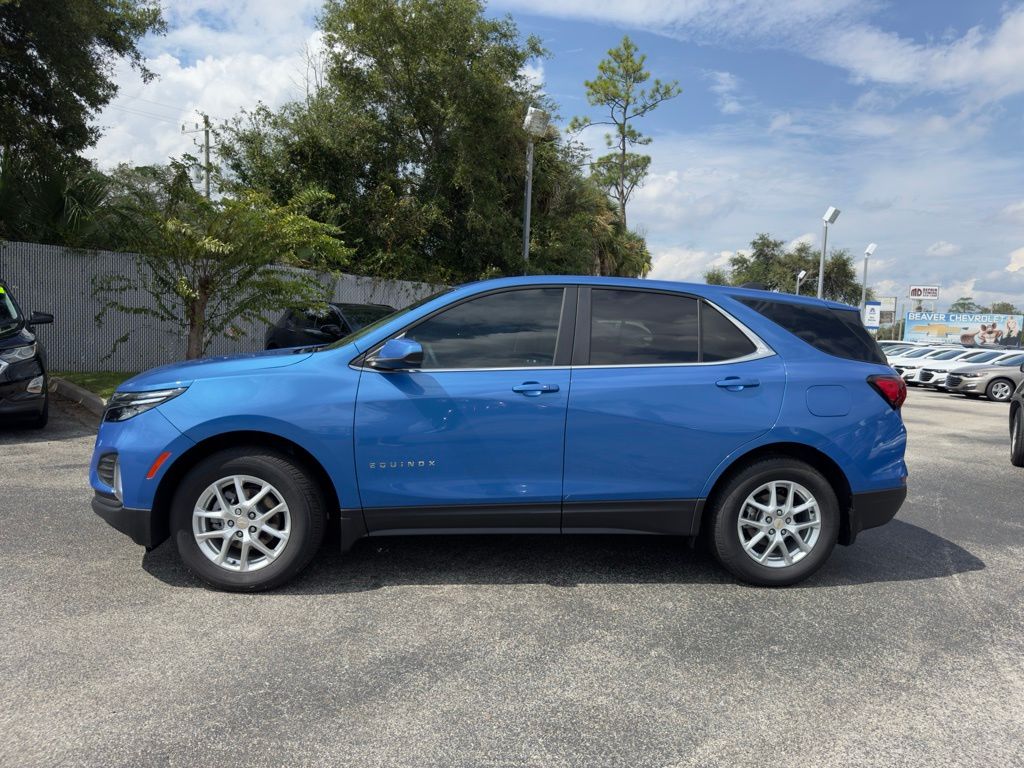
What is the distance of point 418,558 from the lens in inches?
182

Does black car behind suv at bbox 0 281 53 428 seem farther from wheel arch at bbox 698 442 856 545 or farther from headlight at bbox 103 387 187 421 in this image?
wheel arch at bbox 698 442 856 545

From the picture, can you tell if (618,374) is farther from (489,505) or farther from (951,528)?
(951,528)

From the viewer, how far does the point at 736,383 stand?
416 cm

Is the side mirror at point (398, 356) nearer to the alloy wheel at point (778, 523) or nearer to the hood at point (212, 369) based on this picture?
the hood at point (212, 369)

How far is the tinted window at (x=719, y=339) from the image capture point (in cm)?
425

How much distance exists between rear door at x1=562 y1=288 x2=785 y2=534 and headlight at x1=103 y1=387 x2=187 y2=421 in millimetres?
Result: 2100

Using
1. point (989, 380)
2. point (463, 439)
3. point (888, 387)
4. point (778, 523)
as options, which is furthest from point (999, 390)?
point (463, 439)

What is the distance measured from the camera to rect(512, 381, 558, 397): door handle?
3.99m

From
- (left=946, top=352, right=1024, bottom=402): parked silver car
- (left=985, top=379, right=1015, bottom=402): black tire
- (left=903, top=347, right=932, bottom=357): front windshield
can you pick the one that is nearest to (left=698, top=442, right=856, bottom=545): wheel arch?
(left=946, top=352, right=1024, bottom=402): parked silver car

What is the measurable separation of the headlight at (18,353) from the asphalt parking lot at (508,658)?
3.47m

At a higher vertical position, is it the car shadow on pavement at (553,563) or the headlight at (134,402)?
the headlight at (134,402)

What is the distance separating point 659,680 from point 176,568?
2.79 metres

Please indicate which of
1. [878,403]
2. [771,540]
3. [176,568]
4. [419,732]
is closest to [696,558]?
[771,540]

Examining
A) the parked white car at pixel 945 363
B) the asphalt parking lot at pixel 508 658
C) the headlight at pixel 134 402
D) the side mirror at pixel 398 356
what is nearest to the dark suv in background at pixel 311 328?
the asphalt parking lot at pixel 508 658
